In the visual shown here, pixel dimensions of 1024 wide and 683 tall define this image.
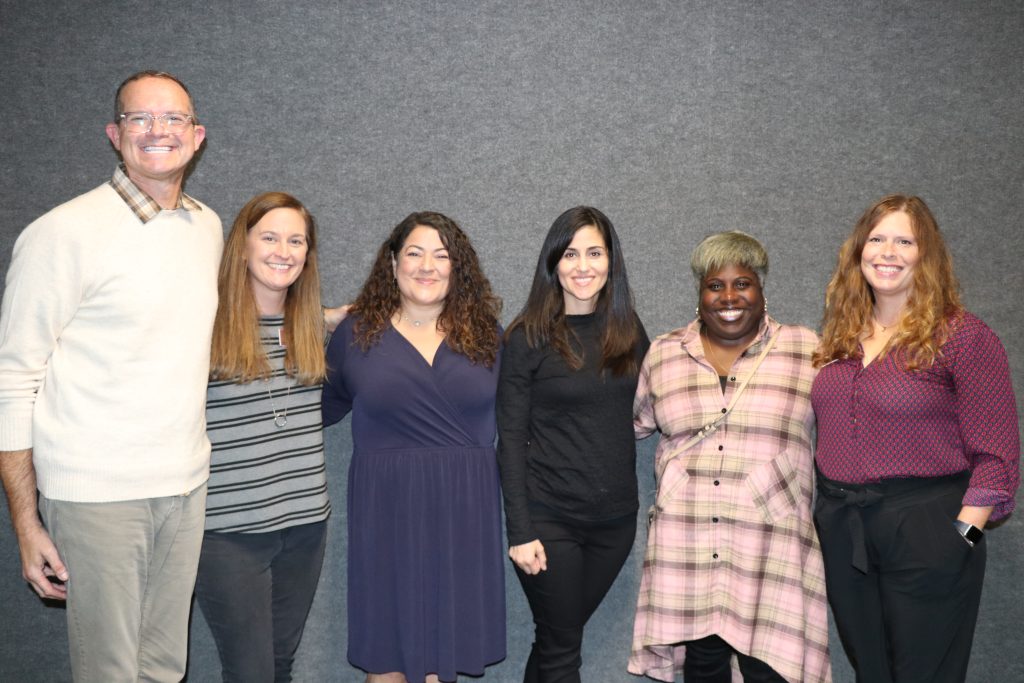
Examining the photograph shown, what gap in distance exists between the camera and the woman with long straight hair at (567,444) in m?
2.19

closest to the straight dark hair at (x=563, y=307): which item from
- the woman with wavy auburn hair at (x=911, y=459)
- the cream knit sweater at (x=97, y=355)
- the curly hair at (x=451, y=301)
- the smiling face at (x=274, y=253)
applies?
the curly hair at (x=451, y=301)

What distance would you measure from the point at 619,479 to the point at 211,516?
3.73 ft

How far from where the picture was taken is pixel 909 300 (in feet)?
6.87

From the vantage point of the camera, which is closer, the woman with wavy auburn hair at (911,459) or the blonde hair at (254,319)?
the woman with wavy auburn hair at (911,459)

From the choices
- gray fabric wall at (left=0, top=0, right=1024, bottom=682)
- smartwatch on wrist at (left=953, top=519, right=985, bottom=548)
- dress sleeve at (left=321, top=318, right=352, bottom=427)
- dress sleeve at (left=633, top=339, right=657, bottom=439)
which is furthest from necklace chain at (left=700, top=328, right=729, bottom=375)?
dress sleeve at (left=321, top=318, right=352, bottom=427)

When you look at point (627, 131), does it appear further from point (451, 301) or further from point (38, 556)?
point (38, 556)

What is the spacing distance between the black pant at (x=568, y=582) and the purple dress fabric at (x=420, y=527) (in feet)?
0.42

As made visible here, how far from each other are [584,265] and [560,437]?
0.51 m

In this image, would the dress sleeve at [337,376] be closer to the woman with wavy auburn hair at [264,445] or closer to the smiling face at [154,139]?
the woman with wavy auburn hair at [264,445]

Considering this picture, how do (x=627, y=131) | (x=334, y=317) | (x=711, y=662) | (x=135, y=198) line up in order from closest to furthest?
(x=135, y=198), (x=711, y=662), (x=334, y=317), (x=627, y=131)

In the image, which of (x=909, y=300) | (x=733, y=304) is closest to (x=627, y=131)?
(x=733, y=304)

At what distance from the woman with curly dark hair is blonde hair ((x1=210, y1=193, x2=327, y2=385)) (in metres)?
0.14

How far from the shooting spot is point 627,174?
2732 millimetres

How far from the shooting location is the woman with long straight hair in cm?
219
